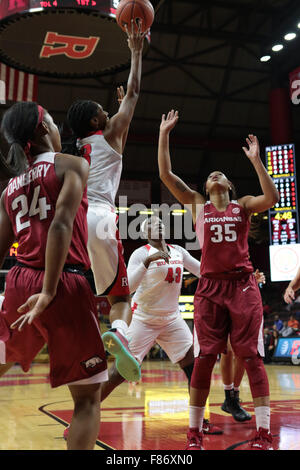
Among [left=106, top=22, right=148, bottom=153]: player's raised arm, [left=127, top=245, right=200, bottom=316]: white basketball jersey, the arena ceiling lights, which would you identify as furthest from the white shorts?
the arena ceiling lights

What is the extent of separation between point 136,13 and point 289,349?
1189 cm

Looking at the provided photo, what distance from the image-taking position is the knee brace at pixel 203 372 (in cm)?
369

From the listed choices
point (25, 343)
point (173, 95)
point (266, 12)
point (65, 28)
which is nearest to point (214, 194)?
point (25, 343)

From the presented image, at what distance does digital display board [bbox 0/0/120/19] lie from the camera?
6215 millimetres

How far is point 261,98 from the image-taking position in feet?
66.1

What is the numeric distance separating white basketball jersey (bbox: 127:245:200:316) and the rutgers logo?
380 cm

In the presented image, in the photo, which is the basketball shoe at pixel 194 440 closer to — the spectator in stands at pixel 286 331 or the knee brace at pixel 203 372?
the knee brace at pixel 203 372

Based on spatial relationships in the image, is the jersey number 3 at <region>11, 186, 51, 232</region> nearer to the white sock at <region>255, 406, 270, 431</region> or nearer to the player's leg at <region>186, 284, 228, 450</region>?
the player's leg at <region>186, 284, 228, 450</region>

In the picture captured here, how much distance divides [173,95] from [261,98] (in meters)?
3.48

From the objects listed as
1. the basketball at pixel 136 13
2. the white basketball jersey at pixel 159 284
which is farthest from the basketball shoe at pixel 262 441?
the basketball at pixel 136 13

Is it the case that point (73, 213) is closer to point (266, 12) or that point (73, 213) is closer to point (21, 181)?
point (21, 181)

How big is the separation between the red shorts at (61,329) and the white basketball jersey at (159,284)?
2.68 metres

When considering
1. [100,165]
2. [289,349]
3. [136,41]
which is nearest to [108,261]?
[100,165]

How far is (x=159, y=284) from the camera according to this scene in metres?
5.20
